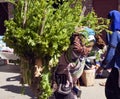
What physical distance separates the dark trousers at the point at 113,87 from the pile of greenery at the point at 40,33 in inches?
51.4

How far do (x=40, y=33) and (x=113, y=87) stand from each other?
5.62ft

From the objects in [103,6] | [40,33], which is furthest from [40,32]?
[103,6]

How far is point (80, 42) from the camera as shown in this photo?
3.64 m

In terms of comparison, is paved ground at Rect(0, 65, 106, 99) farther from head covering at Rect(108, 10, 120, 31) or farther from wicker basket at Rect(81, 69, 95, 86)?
head covering at Rect(108, 10, 120, 31)

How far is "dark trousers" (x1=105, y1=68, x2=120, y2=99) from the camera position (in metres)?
4.72

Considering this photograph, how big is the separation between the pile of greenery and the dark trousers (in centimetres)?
131

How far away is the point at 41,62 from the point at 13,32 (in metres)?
0.35

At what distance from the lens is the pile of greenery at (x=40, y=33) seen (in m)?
3.39

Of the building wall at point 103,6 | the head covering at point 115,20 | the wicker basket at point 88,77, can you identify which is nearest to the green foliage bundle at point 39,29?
the head covering at point 115,20

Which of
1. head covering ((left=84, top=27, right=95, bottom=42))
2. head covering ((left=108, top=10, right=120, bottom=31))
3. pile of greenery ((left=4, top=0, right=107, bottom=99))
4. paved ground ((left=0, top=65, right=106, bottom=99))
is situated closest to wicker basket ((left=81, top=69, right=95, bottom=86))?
paved ground ((left=0, top=65, right=106, bottom=99))

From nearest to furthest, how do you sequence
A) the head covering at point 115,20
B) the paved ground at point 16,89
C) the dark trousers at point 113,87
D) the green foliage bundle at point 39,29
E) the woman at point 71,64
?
1. the green foliage bundle at point 39,29
2. the woman at point 71,64
3. the dark trousers at point 113,87
4. the head covering at point 115,20
5. the paved ground at point 16,89

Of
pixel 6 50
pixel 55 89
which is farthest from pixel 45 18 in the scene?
pixel 6 50

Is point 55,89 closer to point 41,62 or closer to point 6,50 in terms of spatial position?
point 41,62

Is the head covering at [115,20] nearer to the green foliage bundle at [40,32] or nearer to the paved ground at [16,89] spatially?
the paved ground at [16,89]
